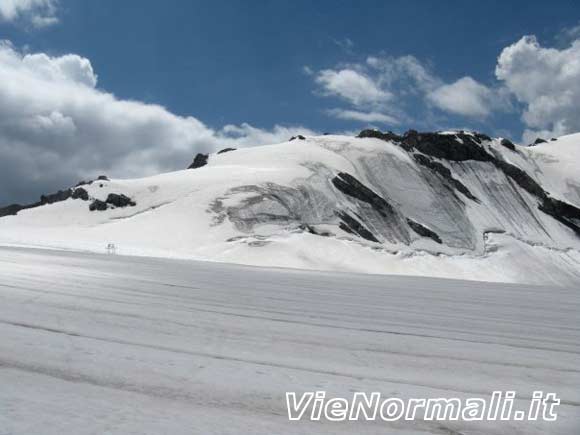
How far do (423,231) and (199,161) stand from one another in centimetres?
4631

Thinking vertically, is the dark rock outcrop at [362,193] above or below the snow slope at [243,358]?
above

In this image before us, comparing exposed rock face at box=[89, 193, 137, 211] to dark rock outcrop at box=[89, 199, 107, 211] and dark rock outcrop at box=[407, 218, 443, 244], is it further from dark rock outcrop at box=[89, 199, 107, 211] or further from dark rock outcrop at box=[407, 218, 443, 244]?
dark rock outcrop at box=[407, 218, 443, 244]

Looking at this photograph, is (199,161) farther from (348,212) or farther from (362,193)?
(348,212)

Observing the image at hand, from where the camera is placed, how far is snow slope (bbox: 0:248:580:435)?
89.8 inches

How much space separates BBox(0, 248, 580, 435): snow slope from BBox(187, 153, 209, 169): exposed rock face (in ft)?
296

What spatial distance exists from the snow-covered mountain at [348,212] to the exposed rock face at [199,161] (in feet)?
1.10

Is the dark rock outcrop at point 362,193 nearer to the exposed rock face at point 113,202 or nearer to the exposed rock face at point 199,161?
the exposed rock face at point 113,202

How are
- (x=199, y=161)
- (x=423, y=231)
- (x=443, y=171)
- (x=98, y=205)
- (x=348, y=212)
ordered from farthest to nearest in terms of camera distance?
(x=199, y=161), (x=443, y=171), (x=423, y=231), (x=98, y=205), (x=348, y=212)

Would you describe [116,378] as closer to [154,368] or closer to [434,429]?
[154,368]

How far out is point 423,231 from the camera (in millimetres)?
71125

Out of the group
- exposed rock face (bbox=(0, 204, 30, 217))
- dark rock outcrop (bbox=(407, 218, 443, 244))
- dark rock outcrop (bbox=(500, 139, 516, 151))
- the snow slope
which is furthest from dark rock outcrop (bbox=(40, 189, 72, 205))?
dark rock outcrop (bbox=(500, 139, 516, 151))

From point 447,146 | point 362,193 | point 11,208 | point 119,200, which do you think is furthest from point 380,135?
point 11,208

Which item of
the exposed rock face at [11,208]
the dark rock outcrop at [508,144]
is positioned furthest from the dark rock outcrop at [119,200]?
the dark rock outcrop at [508,144]

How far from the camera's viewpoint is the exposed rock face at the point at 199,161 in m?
94.6
